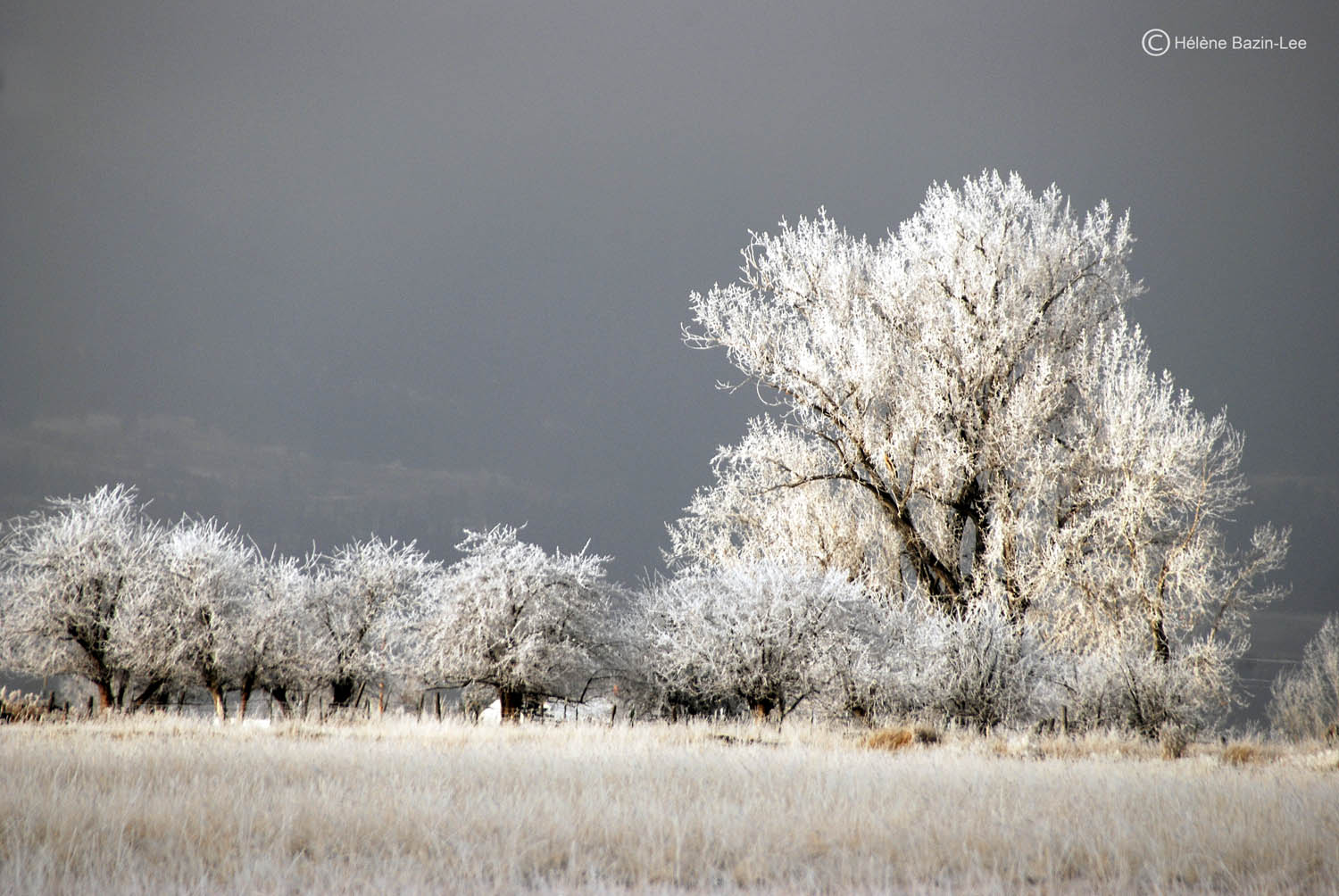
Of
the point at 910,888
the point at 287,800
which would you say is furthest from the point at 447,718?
the point at 910,888

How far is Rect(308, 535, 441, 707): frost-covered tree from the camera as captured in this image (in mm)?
25047

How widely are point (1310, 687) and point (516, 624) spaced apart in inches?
1597

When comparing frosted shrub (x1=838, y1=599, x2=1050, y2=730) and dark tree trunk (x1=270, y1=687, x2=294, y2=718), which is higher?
frosted shrub (x1=838, y1=599, x2=1050, y2=730)

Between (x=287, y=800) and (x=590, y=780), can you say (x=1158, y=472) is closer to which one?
(x=590, y=780)

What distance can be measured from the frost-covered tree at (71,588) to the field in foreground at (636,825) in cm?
1693

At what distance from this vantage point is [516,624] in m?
20.8

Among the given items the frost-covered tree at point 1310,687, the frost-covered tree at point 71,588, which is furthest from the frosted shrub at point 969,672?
the frost-covered tree at point 1310,687

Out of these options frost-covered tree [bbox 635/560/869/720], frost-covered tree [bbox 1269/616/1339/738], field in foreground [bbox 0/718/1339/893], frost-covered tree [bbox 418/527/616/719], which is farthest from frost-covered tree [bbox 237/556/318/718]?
frost-covered tree [bbox 1269/616/1339/738]

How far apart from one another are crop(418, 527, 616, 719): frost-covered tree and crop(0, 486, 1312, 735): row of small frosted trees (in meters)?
0.05

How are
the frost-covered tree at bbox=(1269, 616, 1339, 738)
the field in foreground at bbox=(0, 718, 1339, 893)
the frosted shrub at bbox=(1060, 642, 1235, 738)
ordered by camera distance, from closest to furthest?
the field in foreground at bbox=(0, 718, 1339, 893) < the frosted shrub at bbox=(1060, 642, 1235, 738) < the frost-covered tree at bbox=(1269, 616, 1339, 738)

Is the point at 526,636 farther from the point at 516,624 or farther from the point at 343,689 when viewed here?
the point at 343,689


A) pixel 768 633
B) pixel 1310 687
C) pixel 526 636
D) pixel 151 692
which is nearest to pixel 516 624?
pixel 526 636

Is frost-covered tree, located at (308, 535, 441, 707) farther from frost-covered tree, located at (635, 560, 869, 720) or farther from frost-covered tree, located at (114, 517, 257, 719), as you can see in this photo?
frost-covered tree, located at (635, 560, 869, 720)

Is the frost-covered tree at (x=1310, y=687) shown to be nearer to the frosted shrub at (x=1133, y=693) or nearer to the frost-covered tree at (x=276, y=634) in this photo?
the frosted shrub at (x=1133, y=693)
